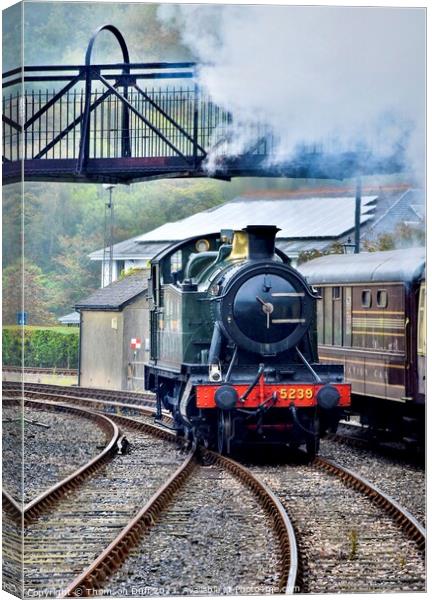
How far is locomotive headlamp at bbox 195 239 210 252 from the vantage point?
1435 cm

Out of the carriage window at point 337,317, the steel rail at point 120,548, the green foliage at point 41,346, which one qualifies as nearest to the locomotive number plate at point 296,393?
the carriage window at point 337,317

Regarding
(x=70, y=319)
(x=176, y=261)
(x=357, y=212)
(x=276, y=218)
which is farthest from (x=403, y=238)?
(x=176, y=261)

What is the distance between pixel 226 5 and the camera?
10977mm

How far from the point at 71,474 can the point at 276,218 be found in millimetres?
3238

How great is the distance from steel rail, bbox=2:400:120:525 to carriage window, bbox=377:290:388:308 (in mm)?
3451

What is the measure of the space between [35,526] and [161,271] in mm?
5729

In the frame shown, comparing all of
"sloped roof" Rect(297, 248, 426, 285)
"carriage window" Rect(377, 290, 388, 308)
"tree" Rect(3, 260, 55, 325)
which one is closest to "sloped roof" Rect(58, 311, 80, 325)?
"tree" Rect(3, 260, 55, 325)

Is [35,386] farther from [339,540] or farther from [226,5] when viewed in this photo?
[226,5]

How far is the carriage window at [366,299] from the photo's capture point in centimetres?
1432

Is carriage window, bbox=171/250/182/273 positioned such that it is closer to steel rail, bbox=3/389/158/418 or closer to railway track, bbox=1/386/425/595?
steel rail, bbox=3/389/158/418

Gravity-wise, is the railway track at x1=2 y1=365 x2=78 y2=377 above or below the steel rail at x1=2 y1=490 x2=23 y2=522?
above

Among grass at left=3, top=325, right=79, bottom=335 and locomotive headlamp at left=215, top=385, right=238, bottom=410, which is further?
locomotive headlamp at left=215, top=385, right=238, bottom=410

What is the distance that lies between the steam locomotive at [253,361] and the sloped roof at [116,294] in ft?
1.18

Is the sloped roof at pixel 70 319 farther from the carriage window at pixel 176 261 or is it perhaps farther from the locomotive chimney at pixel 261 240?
the carriage window at pixel 176 261
